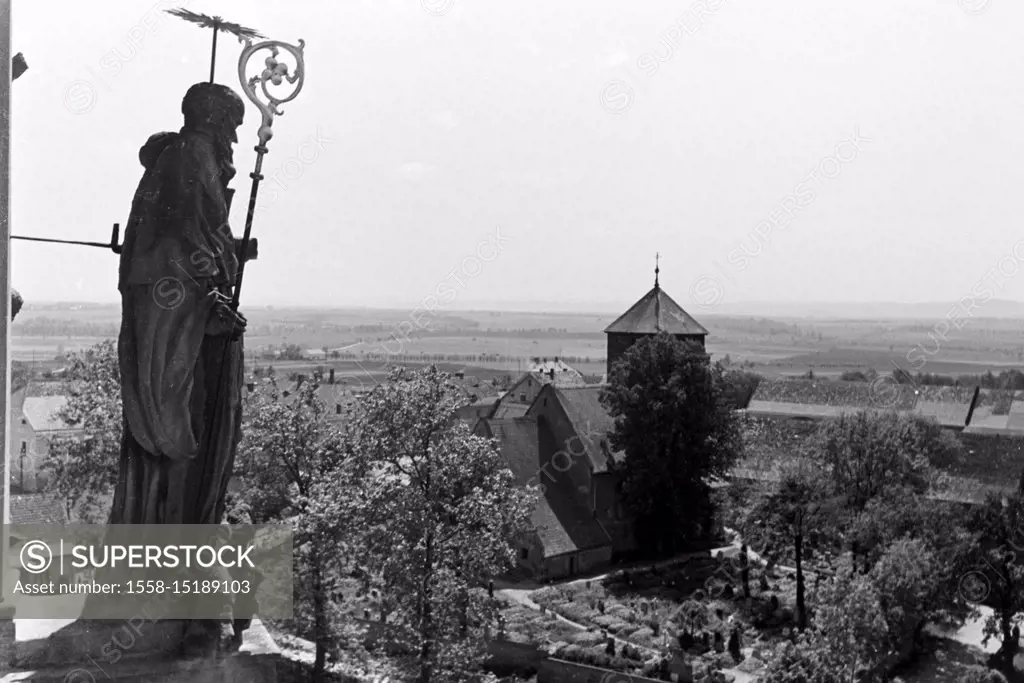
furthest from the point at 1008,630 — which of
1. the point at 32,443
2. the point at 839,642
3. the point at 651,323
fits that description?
the point at 32,443

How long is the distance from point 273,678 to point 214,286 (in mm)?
3160

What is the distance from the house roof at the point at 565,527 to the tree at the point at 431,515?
1293 centimetres

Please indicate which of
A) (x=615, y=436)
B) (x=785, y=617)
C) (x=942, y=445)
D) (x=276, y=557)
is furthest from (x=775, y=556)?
(x=276, y=557)

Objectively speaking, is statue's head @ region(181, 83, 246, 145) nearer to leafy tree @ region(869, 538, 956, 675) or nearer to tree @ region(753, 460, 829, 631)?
leafy tree @ region(869, 538, 956, 675)

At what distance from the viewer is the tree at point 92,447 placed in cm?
2183

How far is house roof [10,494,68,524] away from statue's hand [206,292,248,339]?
1951 centimetres

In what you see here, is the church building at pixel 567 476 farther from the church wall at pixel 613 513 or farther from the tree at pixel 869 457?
the tree at pixel 869 457

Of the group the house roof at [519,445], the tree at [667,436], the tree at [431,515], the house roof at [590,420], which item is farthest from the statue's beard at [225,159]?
the house roof at [590,420]

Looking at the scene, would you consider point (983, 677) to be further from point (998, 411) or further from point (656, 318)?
point (998, 411)

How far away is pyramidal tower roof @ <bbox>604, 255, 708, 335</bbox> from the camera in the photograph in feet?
150

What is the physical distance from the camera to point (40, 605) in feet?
24.1

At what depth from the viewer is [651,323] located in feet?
150

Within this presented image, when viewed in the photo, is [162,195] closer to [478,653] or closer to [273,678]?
[273,678]

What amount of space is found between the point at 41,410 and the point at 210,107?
125ft
